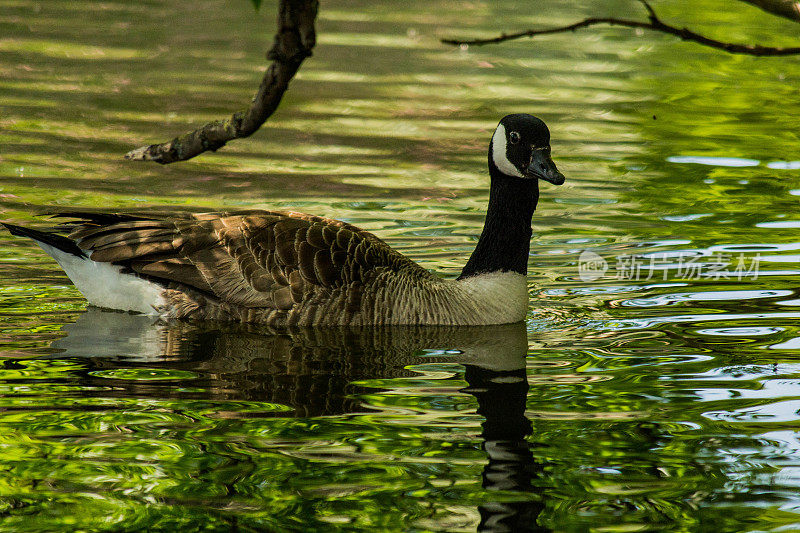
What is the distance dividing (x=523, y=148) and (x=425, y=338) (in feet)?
6.52

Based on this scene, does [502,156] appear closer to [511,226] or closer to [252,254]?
[511,226]

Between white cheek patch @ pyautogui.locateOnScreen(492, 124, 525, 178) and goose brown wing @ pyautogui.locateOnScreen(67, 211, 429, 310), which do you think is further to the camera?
white cheek patch @ pyautogui.locateOnScreen(492, 124, 525, 178)

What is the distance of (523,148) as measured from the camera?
10734 mm

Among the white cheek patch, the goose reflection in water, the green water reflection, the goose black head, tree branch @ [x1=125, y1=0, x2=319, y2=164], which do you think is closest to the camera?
tree branch @ [x1=125, y1=0, x2=319, y2=164]

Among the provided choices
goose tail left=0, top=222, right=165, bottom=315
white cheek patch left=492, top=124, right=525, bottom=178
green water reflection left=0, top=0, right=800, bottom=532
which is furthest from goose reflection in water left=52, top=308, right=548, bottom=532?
white cheek patch left=492, top=124, right=525, bottom=178

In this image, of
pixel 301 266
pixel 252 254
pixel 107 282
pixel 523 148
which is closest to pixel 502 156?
pixel 523 148

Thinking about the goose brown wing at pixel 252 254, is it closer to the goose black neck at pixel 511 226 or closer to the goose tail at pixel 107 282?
the goose tail at pixel 107 282

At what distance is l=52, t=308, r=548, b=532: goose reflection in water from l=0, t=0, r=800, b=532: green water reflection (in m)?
0.03

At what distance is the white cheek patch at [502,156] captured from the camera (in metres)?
10.9

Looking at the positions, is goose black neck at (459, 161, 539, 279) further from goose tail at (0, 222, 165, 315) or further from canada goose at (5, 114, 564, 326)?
goose tail at (0, 222, 165, 315)

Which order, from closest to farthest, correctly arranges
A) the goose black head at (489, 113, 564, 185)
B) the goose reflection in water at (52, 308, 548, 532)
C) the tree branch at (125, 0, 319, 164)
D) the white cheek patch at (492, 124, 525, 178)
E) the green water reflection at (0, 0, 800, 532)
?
1. the tree branch at (125, 0, 319, 164)
2. the green water reflection at (0, 0, 800, 532)
3. the goose reflection in water at (52, 308, 548, 532)
4. the goose black head at (489, 113, 564, 185)
5. the white cheek patch at (492, 124, 525, 178)

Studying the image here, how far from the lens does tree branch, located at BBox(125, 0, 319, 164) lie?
4836mm

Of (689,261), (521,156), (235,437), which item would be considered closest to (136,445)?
(235,437)

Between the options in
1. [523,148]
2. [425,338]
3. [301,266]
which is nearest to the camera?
[425,338]
